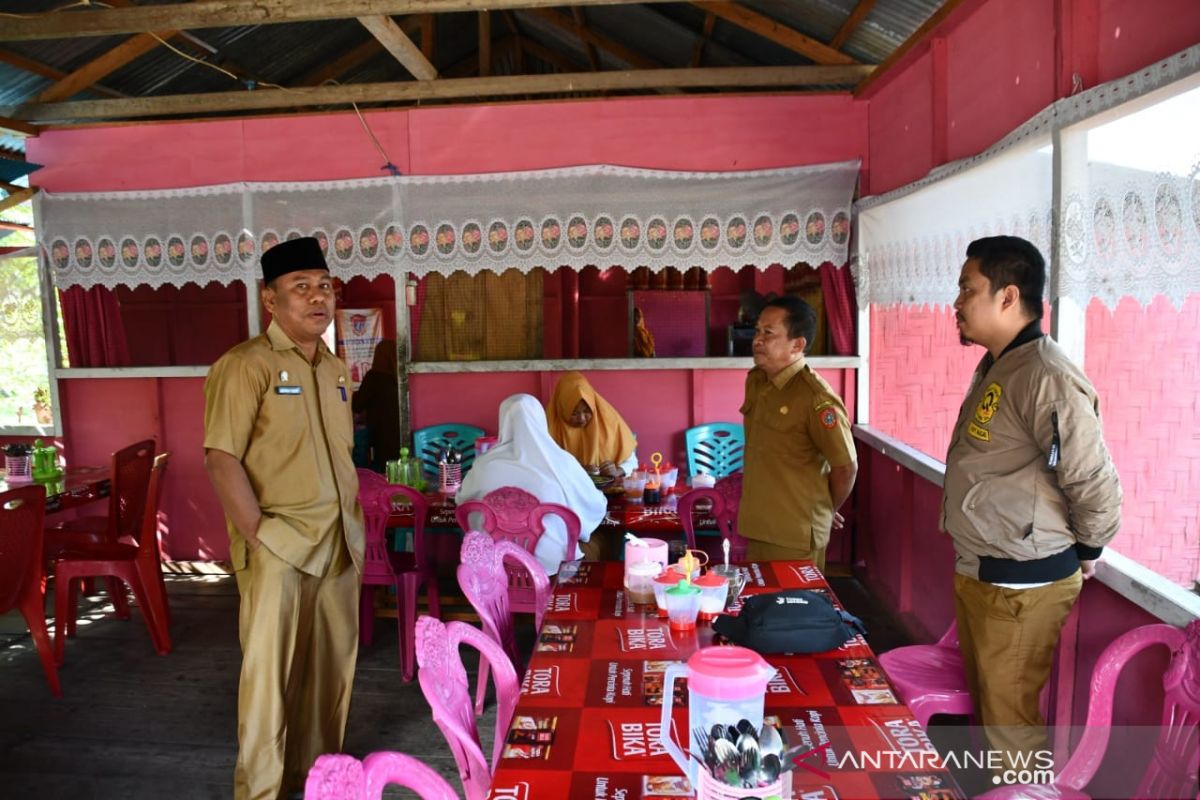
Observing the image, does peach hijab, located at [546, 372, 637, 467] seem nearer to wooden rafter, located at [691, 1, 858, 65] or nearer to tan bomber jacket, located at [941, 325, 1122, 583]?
wooden rafter, located at [691, 1, 858, 65]

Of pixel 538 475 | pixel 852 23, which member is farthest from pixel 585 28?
pixel 538 475

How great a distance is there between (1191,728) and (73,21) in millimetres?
5102

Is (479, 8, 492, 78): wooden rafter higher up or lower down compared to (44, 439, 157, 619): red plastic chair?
higher up

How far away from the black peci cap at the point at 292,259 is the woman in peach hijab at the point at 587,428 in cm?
213

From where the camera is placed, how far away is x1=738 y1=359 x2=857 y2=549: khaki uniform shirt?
3.04m

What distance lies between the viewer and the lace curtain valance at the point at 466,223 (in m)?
5.02

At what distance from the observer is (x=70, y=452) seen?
5.76m

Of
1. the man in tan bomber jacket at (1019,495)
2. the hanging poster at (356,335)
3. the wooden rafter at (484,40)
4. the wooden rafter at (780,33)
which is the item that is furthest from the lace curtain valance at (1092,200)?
the hanging poster at (356,335)

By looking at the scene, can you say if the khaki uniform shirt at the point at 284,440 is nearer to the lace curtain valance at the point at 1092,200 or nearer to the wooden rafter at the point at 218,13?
the wooden rafter at the point at 218,13

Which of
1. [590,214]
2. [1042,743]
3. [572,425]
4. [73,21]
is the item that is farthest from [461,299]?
[1042,743]

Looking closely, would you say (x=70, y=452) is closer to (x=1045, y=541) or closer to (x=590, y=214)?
(x=590, y=214)

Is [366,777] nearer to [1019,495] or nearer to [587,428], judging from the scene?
[1019,495]

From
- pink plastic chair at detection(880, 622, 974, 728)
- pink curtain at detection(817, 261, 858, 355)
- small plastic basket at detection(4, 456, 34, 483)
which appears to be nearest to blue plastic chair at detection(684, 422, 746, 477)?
pink curtain at detection(817, 261, 858, 355)

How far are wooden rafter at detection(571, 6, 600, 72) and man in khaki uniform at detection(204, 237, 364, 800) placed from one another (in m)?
4.74
